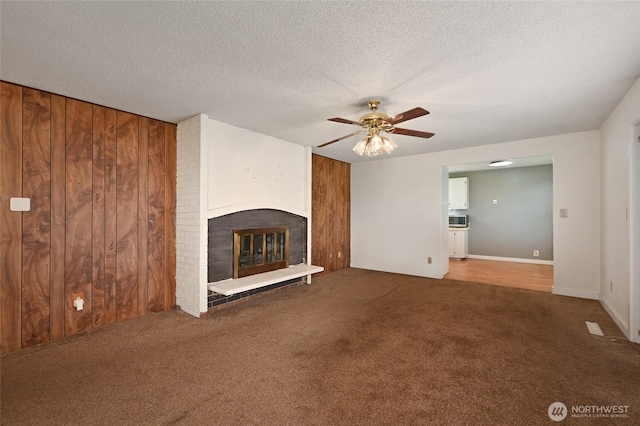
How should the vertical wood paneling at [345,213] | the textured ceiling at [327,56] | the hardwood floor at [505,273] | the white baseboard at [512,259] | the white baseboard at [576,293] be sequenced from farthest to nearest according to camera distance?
the white baseboard at [512,259], the vertical wood paneling at [345,213], the hardwood floor at [505,273], the white baseboard at [576,293], the textured ceiling at [327,56]

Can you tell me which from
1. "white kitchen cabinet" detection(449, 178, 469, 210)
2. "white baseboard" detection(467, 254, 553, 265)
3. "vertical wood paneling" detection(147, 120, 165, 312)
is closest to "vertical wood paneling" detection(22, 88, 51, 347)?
"vertical wood paneling" detection(147, 120, 165, 312)

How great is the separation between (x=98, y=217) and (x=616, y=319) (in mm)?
5606

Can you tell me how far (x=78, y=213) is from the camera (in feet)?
9.31

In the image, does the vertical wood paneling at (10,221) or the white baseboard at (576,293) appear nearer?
the vertical wood paneling at (10,221)

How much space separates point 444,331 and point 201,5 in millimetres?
3270

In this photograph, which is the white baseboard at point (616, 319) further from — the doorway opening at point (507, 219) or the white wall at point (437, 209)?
the doorway opening at point (507, 219)

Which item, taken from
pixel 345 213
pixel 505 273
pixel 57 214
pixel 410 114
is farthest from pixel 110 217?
pixel 505 273

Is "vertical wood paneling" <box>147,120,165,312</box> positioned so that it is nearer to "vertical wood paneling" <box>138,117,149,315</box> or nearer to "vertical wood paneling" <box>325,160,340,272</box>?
"vertical wood paneling" <box>138,117,149,315</box>

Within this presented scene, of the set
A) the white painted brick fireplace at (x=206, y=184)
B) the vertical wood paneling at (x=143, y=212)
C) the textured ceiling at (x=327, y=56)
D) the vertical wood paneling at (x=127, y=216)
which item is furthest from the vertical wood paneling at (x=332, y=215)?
the vertical wood paneling at (x=127, y=216)

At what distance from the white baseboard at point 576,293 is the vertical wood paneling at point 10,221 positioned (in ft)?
20.7

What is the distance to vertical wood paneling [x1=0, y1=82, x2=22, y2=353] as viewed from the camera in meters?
2.42

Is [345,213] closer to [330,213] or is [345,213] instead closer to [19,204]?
[330,213]

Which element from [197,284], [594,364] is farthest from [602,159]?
[197,284]

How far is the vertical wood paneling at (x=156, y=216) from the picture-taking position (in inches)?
133
